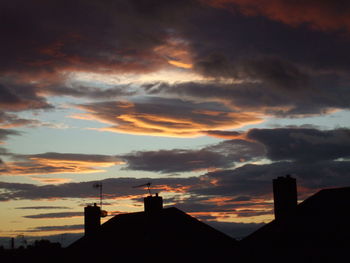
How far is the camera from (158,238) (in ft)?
113

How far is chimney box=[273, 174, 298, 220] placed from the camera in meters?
28.9

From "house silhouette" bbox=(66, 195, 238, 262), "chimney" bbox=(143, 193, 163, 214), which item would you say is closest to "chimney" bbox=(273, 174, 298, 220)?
"house silhouette" bbox=(66, 195, 238, 262)

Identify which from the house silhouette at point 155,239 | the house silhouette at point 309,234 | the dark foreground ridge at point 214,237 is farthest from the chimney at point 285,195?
the house silhouette at point 155,239

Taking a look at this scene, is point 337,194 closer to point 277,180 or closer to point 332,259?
point 277,180

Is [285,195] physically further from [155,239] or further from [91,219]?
[91,219]

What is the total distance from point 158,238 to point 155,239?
0.81ft

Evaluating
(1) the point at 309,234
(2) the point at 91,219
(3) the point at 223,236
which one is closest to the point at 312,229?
(1) the point at 309,234

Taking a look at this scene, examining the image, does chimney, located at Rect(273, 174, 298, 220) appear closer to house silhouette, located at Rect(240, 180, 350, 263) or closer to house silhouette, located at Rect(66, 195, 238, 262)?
house silhouette, located at Rect(240, 180, 350, 263)

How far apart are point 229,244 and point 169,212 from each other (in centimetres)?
496

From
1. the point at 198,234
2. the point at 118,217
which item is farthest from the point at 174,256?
the point at 118,217

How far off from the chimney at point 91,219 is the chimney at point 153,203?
16.8 ft

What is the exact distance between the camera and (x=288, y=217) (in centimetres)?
2847

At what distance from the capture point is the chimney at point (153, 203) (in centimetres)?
3644

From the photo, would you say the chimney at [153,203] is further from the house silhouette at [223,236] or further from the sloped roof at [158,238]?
the sloped roof at [158,238]
